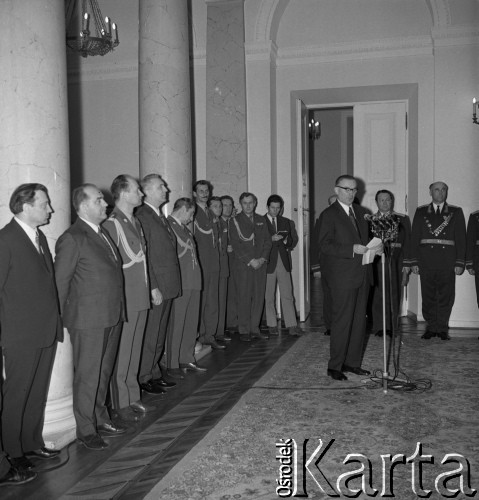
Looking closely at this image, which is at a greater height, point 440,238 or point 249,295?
point 440,238

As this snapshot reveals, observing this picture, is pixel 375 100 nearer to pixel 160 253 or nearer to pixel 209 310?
pixel 209 310

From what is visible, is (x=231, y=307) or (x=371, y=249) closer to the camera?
(x=371, y=249)

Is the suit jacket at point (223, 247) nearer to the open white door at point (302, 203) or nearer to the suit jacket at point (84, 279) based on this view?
the open white door at point (302, 203)

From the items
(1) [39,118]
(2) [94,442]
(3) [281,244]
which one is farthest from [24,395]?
(3) [281,244]

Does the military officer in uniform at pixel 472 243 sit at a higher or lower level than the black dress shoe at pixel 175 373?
higher

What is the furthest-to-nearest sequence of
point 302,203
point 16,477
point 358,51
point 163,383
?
point 302,203, point 358,51, point 163,383, point 16,477

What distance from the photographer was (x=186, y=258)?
5539 millimetres

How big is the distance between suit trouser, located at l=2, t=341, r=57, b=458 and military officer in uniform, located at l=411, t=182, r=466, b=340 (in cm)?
487

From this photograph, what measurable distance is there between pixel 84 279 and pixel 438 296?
485 centimetres

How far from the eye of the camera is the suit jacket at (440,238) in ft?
23.6

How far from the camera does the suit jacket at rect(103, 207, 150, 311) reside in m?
4.31

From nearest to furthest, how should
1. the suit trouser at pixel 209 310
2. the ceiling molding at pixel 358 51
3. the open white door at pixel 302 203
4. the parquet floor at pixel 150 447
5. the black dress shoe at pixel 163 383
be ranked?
the parquet floor at pixel 150 447, the black dress shoe at pixel 163 383, the suit trouser at pixel 209 310, the ceiling molding at pixel 358 51, the open white door at pixel 302 203

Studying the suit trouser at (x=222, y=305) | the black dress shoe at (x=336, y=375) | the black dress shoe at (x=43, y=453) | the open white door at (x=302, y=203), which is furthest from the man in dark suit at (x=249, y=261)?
the black dress shoe at (x=43, y=453)

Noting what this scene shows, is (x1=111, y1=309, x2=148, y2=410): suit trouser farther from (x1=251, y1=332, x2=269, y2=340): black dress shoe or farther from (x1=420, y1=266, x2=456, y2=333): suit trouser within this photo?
(x1=420, y1=266, x2=456, y2=333): suit trouser
